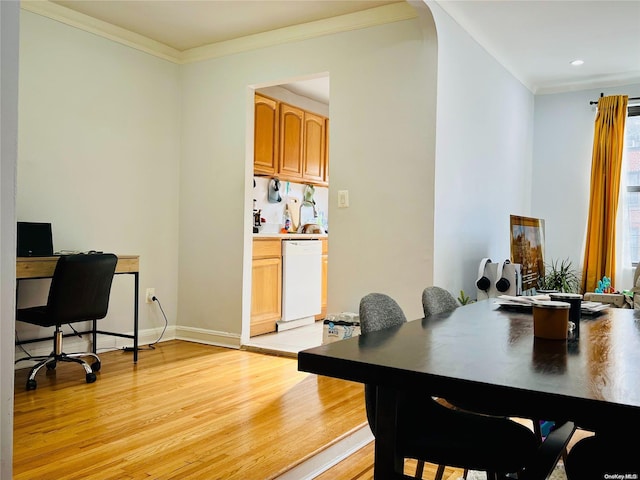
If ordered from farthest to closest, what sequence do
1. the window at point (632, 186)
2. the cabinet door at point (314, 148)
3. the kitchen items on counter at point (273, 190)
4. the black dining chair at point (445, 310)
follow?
the cabinet door at point (314, 148), the kitchen items on counter at point (273, 190), the window at point (632, 186), the black dining chair at point (445, 310)

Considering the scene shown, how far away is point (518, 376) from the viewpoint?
0.98m

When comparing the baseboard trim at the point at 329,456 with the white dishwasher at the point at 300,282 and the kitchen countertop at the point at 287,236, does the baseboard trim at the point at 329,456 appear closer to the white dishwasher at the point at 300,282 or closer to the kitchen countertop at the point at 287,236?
the kitchen countertop at the point at 287,236

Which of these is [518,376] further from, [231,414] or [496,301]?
[231,414]

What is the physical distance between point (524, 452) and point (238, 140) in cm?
357

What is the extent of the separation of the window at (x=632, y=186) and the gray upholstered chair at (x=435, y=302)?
4.01 m

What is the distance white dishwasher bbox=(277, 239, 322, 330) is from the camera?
5148 millimetres

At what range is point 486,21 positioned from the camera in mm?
3930

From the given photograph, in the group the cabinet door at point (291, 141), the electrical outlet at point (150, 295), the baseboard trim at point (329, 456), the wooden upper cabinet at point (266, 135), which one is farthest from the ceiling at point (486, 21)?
the baseboard trim at point (329, 456)

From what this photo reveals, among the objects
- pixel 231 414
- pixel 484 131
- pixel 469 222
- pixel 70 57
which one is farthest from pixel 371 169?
pixel 70 57

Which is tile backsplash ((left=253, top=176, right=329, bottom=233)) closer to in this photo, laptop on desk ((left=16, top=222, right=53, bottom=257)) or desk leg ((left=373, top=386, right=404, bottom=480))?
laptop on desk ((left=16, top=222, right=53, bottom=257))

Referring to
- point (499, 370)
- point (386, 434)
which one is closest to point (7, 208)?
point (386, 434)

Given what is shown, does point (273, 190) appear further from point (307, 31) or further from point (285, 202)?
point (307, 31)

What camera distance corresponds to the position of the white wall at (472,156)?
369cm

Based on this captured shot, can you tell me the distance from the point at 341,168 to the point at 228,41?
1490mm
